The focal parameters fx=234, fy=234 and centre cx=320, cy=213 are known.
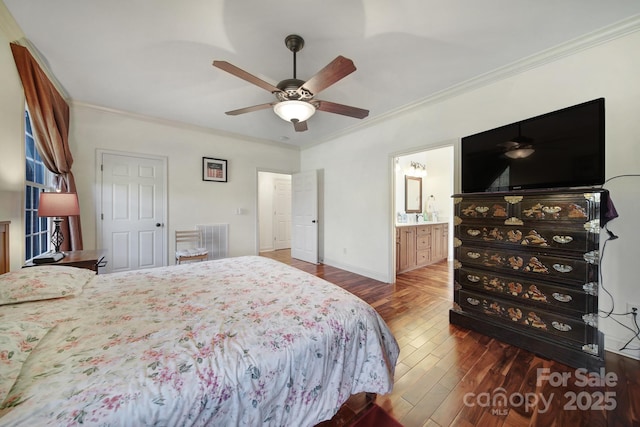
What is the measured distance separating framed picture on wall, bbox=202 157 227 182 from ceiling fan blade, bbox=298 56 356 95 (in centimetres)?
281

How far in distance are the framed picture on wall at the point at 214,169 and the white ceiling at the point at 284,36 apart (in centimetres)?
135

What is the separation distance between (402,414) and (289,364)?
36.0 inches

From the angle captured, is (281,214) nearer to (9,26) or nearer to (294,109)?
(294,109)

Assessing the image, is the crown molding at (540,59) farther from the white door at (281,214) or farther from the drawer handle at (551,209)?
the white door at (281,214)

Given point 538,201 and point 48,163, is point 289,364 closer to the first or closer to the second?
point 538,201

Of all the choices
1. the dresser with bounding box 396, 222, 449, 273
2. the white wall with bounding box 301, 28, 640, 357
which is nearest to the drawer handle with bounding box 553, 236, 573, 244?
the white wall with bounding box 301, 28, 640, 357

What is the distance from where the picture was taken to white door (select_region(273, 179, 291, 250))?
6.47 meters

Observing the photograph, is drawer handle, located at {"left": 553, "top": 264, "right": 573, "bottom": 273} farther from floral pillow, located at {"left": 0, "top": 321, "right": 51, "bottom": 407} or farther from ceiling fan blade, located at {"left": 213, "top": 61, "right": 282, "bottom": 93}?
floral pillow, located at {"left": 0, "top": 321, "right": 51, "bottom": 407}

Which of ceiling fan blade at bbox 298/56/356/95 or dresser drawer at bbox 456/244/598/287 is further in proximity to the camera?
dresser drawer at bbox 456/244/598/287

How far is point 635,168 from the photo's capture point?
1809mm

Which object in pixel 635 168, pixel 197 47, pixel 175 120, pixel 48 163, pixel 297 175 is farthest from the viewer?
pixel 297 175

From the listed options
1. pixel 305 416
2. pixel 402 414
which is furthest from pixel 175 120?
pixel 402 414

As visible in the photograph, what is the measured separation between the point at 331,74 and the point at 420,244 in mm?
3607

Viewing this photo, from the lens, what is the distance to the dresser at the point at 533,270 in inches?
65.6
